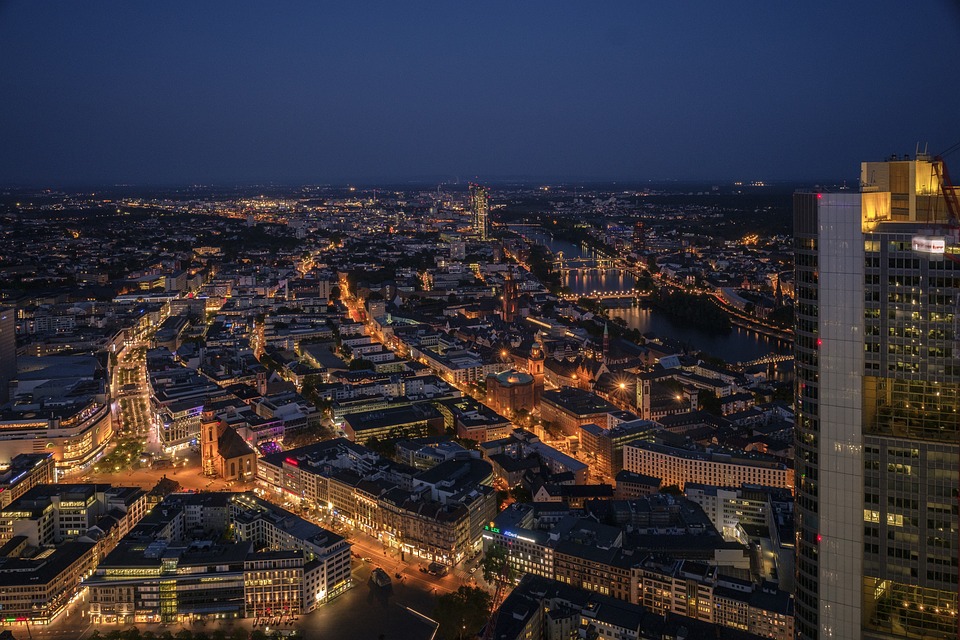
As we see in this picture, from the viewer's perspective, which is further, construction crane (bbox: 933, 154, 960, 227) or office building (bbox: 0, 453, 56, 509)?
office building (bbox: 0, 453, 56, 509)

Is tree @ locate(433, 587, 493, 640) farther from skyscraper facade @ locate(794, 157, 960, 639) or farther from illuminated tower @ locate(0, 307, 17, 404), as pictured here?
illuminated tower @ locate(0, 307, 17, 404)

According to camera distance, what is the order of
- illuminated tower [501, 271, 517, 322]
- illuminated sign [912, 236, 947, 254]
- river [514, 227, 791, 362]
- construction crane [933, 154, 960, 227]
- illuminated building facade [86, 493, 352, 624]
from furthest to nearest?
illuminated tower [501, 271, 517, 322], river [514, 227, 791, 362], illuminated building facade [86, 493, 352, 624], construction crane [933, 154, 960, 227], illuminated sign [912, 236, 947, 254]

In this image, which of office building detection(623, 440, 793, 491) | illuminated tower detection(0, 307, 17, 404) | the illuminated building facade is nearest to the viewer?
the illuminated building facade

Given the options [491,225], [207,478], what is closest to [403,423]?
[207,478]

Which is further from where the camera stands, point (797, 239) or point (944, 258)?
point (797, 239)

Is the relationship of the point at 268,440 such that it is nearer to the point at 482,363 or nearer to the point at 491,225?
the point at 482,363

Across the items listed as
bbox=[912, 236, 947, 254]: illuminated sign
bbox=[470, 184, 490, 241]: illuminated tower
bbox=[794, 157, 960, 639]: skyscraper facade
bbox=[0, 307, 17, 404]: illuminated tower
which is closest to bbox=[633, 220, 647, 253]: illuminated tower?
bbox=[470, 184, 490, 241]: illuminated tower

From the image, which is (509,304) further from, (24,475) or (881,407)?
(881,407)
